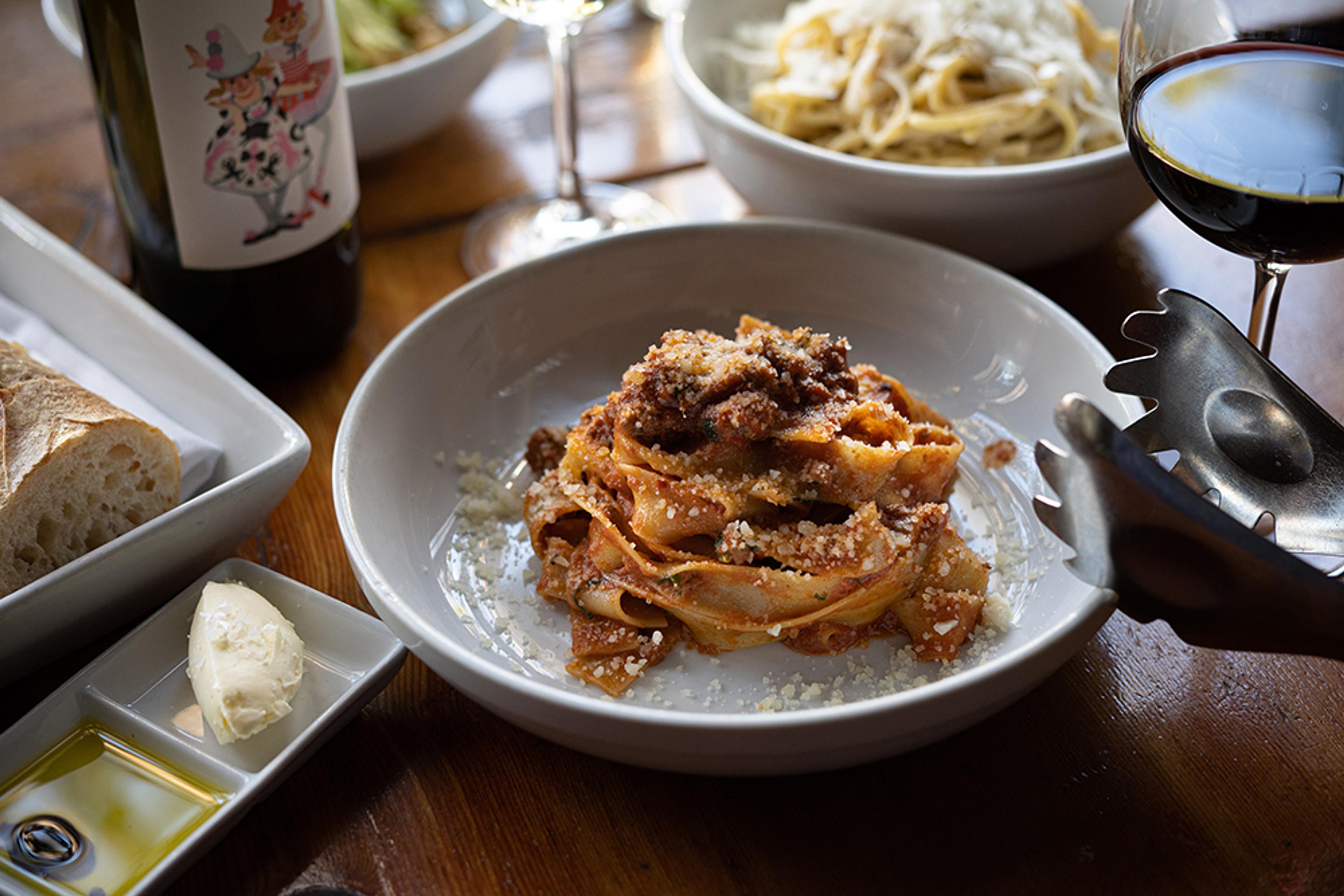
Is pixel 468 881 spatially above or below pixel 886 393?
below

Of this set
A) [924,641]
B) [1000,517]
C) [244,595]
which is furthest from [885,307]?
[244,595]

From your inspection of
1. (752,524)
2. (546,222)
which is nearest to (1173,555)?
(752,524)

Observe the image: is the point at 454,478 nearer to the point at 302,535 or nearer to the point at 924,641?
the point at 302,535

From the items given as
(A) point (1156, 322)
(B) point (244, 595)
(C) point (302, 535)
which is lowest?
(C) point (302, 535)

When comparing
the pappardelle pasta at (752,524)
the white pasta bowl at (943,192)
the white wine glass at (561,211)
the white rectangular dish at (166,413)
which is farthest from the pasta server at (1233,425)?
the white rectangular dish at (166,413)

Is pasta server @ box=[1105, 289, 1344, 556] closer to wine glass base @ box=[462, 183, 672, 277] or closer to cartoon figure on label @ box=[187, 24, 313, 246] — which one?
wine glass base @ box=[462, 183, 672, 277]

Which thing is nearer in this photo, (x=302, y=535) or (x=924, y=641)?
(x=924, y=641)

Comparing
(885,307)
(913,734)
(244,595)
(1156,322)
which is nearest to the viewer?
(913,734)
